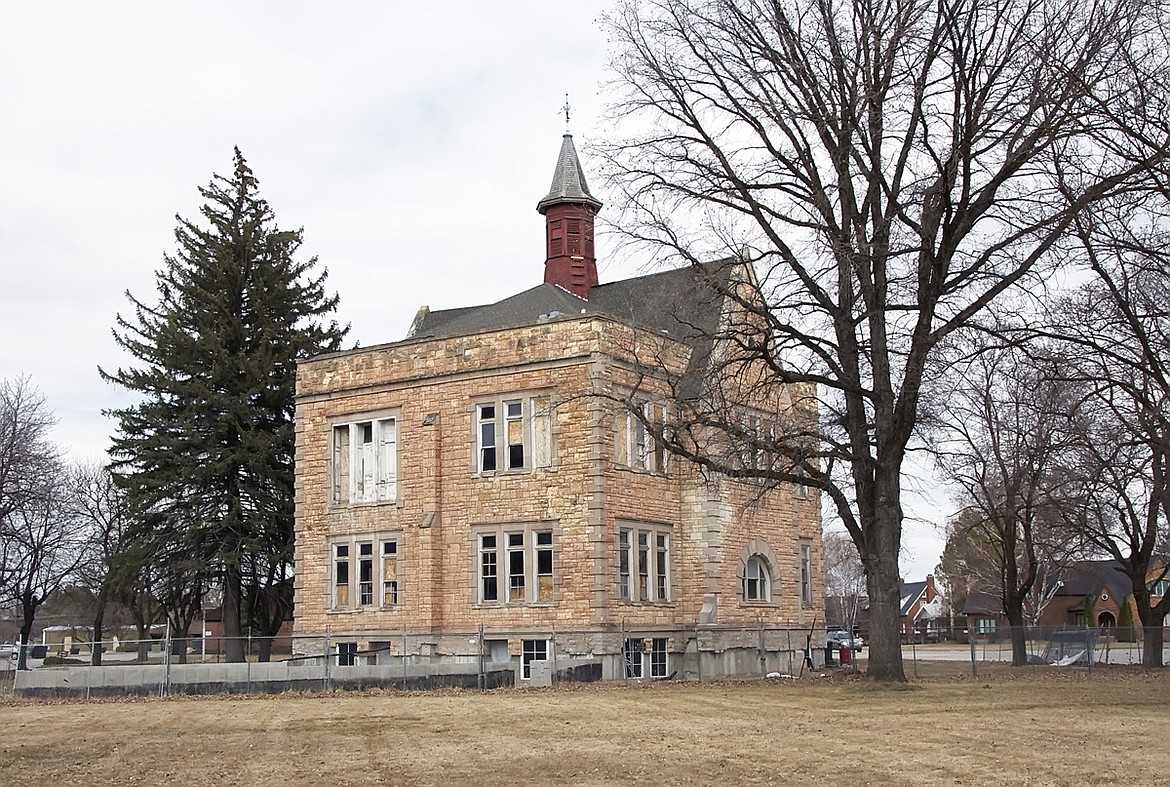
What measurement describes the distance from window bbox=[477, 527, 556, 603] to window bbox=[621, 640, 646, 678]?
2.26 metres

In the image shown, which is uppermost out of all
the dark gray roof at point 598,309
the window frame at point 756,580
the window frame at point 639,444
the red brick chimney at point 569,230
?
the red brick chimney at point 569,230

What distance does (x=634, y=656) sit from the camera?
108 feet

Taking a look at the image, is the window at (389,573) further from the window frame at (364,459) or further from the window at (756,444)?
the window at (756,444)

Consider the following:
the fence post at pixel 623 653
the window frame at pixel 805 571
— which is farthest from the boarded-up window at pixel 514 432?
the window frame at pixel 805 571

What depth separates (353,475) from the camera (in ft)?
120

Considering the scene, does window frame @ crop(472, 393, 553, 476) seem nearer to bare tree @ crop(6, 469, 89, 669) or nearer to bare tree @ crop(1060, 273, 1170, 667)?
bare tree @ crop(1060, 273, 1170, 667)

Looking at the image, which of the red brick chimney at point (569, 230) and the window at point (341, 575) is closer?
the window at point (341, 575)

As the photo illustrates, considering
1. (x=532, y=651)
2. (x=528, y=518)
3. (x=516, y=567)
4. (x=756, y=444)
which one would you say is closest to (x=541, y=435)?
(x=528, y=518)

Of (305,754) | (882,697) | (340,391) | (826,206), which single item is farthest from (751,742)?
(340,391)

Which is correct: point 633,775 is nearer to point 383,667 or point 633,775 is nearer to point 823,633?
point 383,667

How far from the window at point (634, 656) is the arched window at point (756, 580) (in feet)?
15.0

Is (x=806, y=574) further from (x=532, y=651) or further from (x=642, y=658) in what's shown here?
(x=532, y=651)

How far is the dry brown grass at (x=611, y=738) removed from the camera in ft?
45.3

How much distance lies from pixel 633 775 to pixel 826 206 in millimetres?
15311
